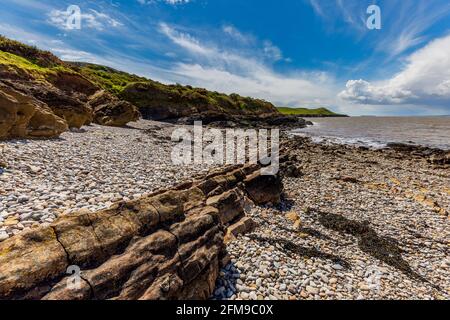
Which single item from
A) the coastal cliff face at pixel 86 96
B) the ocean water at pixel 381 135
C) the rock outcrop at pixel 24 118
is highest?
the coastal cliff face at pixel 86 96

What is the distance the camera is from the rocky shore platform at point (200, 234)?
203 inches

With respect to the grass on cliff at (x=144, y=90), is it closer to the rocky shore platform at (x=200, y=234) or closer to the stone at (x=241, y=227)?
the rocky shore platform at (x=200, y=234)

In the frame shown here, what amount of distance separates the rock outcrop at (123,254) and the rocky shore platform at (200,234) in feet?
0.08

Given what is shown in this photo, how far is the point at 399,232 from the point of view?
13.4 m

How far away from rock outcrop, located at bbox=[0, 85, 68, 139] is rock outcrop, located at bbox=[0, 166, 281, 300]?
1433 centimetres

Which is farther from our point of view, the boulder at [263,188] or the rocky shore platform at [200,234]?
the boulder at [263,188]

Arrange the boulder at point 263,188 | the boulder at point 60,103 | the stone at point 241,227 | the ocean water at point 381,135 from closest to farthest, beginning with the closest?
the stone at point 241,227 → the boulder at point 263,188 → the boulder at point 60,103 → the ocean water at point 381,135

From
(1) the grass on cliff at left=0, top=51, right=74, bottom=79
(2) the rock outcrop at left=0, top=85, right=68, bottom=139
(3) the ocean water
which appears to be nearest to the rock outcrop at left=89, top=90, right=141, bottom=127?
(1) the grass on cliff at left=0, top=51, right=74, bottom=79

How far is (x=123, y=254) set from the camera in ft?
18.4

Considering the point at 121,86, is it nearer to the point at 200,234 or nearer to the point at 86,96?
the point at 86,96

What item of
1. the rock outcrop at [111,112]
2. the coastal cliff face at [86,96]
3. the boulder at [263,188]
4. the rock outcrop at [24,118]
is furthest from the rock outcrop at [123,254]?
the rock outcrop at [111,112]

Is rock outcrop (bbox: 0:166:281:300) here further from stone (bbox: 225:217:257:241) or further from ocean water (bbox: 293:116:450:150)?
ocean water (bbox: 293:116:450:150)
